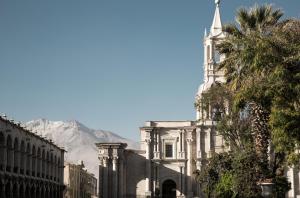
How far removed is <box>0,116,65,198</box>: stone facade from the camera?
153ft

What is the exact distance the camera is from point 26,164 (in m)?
53.8

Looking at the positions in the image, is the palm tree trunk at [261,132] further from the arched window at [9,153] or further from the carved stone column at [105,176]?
the carved stone column at [105,176]

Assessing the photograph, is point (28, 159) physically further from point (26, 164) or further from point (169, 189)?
point (169, 189)

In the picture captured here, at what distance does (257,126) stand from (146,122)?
1533 inches

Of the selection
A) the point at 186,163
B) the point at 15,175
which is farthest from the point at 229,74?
the point at 186,163

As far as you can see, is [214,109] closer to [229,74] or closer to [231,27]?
[229,74]

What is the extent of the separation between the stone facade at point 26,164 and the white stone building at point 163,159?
21.0 feet

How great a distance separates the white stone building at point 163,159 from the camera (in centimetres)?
6856

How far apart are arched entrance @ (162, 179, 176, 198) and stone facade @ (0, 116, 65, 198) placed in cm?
1383

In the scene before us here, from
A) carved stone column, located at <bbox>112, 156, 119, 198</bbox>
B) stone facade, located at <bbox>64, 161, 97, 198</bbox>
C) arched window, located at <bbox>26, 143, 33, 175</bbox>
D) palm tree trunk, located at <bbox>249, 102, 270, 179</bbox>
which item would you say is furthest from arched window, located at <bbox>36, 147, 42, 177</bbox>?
palm tree trunk, located at <bbox>249, 102, 270, 179</bbox>

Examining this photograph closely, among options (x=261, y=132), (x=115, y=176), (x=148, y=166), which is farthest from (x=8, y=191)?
(x=148, y=166)

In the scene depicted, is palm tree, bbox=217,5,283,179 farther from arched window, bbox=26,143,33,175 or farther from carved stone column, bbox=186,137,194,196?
carved stone column, bbox=186,137,194,196

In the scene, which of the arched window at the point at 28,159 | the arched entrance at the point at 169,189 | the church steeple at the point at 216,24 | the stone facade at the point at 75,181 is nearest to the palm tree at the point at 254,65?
the arched window at the point at 28,159

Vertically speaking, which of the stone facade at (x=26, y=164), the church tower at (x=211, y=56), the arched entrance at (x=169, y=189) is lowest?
the arched entrance at (x=169, y=189)
